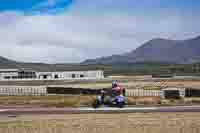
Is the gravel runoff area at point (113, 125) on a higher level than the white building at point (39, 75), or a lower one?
lower

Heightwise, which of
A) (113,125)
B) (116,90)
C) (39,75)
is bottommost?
(113,125)

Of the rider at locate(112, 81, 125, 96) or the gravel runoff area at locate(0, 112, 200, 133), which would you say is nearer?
the gravel runoff area at locate(0, 112, 200, 133)

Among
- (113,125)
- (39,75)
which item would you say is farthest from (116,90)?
(39,75)

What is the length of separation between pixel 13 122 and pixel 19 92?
33.9 meters

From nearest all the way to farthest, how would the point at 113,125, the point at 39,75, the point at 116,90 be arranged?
the point at 113,125
the point at 116,90
the point at 39,75

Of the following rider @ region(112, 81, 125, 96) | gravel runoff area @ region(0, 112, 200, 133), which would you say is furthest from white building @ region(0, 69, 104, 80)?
gravel runoff area @ region(0, 112, 200, 133)

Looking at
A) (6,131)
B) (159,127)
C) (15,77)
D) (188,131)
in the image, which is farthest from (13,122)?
(15,77)

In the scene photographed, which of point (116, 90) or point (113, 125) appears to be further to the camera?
point (116, 90)

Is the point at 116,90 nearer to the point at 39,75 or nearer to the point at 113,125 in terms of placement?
the point at 113,125

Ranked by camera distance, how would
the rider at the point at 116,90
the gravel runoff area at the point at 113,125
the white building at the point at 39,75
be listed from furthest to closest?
the white building at the point at 39,75
the rider at the point at 116,90
the gravel runoff area at the point at 113,125

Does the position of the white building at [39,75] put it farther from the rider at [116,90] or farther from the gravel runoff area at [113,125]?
the gravel runoff area at [113,125]

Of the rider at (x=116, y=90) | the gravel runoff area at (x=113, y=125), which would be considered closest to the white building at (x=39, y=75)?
the rider at (x=116, y=90)

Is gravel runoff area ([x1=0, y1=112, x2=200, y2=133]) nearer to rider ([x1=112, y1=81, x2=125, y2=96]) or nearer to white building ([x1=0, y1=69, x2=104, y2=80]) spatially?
rider ([x1=112, y1=81, x2=125, y2=96])

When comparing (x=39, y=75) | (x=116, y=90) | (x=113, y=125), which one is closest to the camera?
(x=113, y=125)
